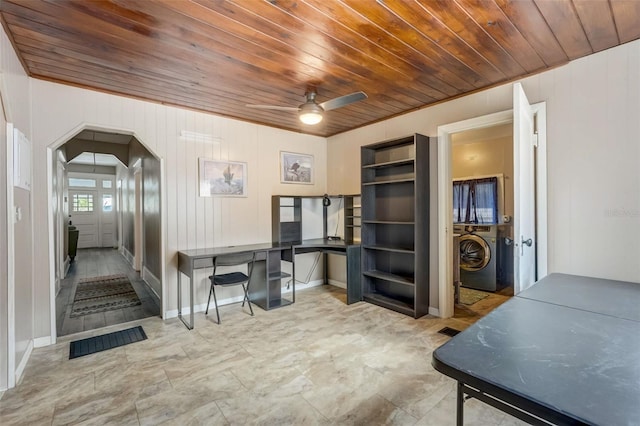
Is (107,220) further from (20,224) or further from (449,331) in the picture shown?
(449,331)

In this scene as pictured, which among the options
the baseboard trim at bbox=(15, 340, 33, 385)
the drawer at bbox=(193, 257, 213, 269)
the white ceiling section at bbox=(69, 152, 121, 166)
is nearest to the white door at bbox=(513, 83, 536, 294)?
the drawer at bbox=(193, 257, 213, 269)

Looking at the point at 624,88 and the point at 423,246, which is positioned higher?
the point at 624,88

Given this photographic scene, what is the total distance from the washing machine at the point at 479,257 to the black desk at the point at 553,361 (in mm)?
3106

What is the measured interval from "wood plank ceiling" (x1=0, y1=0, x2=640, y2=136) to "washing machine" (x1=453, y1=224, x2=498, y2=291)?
2.50 m

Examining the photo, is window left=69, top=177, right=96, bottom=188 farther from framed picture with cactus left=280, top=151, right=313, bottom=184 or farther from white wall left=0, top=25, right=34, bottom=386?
framed picture with cactus left=280, top=151, right=313, bottom=184

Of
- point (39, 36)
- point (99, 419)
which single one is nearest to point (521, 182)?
point (99, 419)

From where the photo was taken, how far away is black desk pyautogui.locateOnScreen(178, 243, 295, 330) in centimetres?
332

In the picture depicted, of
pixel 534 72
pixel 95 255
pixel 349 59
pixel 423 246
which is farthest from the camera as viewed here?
pixel 95 255

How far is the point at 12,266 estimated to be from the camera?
2037 millimetres

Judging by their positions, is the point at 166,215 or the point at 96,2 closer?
the point at 96,2

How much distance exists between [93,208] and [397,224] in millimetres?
10165

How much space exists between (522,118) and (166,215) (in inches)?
141

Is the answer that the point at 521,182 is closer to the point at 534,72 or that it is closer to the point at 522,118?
the point at 522,118

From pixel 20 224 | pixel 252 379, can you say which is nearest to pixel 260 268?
pixel 252 379
